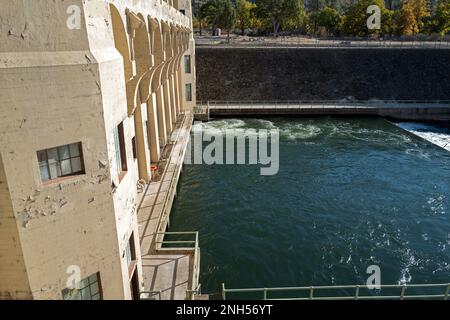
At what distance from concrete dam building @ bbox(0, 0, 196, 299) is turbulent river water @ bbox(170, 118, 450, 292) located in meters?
6.74

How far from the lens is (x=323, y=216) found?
1958 cm

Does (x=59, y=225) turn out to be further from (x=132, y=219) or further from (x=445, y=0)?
(x=445, y=0)

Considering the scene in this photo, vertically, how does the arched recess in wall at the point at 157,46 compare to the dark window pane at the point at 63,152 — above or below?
above

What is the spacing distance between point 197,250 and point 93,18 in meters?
9.13

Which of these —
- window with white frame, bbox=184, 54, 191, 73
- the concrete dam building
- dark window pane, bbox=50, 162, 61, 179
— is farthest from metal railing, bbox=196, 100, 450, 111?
dark window pane, bbox=50, 162, 61, 179

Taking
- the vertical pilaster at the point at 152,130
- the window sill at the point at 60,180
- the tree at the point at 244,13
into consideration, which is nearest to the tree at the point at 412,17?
the tree at the point at 244,13

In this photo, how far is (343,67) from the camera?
4794 cm

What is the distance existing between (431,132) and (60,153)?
123 ft

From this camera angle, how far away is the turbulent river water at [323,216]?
50.3 ft

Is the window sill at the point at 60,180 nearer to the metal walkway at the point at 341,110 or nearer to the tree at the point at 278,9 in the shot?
the metal walkway at the point at 341,110

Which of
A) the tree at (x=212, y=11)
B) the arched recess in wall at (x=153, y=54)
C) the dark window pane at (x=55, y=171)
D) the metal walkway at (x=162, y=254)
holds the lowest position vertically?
the metal walkway at (x=162, y=254)

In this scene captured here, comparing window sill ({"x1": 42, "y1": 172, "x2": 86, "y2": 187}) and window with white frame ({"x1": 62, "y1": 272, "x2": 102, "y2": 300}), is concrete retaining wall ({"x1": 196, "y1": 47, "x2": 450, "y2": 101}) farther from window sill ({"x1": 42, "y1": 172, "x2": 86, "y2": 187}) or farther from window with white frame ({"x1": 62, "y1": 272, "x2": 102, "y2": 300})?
window sill ({"x1": 42, "y1": 172, "x2": 86, "y2": 187})

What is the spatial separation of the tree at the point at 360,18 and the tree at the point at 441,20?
31.7 feet

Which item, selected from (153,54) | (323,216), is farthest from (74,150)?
(323,216)
